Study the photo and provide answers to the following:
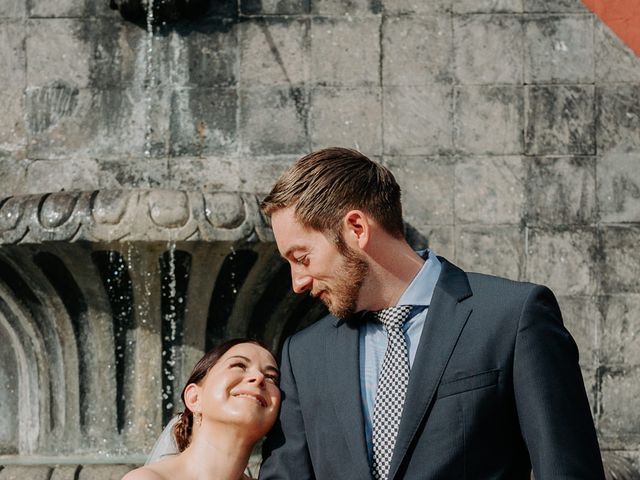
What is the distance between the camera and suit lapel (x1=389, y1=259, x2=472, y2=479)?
8.12 feet

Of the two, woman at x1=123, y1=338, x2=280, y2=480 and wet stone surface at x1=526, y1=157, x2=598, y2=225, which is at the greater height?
wet stone surface at x1=526, y1=157, x2=598, y2=225

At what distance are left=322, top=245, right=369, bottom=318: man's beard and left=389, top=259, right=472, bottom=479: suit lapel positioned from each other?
17cm

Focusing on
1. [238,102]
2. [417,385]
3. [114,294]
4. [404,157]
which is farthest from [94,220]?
[417,385]

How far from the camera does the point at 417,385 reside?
249 cm

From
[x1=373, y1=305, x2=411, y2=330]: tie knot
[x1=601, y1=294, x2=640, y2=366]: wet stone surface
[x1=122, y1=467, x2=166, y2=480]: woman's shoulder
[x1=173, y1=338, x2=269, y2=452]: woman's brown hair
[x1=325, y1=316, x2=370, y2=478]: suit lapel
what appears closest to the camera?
[x1=325, y1=316, x2=370, y2=478]: suit lapel

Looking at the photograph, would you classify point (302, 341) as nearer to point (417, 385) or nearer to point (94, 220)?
point (417, 385)

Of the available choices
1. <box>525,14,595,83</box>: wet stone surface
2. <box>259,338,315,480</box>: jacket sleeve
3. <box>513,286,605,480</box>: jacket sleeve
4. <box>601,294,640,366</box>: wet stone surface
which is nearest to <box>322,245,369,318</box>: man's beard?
<box>259,338,315,480</box>: jacket sleeve

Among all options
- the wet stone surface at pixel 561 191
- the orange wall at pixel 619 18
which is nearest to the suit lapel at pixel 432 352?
the wet stone surface at pixel 561 191

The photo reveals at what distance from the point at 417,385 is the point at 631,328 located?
11.1 feet

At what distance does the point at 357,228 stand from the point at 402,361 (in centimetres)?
30

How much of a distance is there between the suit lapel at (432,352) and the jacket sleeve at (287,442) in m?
0.26

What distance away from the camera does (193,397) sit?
313 cm

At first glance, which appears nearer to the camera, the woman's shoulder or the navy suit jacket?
the navy suit jacket

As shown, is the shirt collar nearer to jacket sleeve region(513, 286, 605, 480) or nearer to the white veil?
jacket sleeve region(513, 286, 605, 480)
